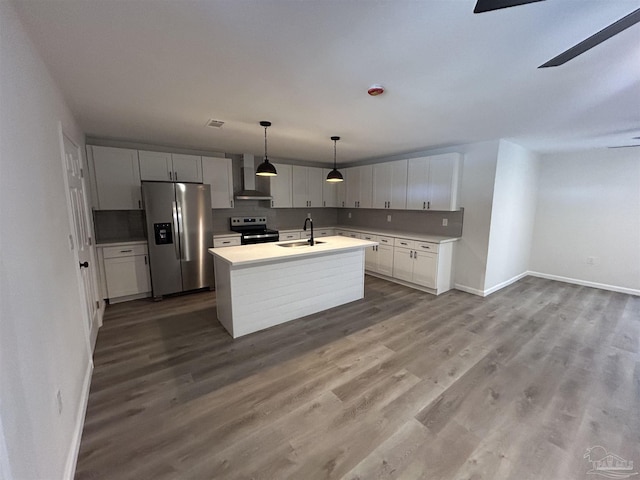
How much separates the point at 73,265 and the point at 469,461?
10.5 ft

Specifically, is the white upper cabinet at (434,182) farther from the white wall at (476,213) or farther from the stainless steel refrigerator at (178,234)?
the stainless steel refrigerator at (178,234)

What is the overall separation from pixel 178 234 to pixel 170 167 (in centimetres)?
111

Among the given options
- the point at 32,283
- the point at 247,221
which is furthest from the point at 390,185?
the point at 32,283

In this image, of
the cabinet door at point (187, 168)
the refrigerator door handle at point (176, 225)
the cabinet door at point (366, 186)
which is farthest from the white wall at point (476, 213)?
the refrigerator door handle at point (176, 225)

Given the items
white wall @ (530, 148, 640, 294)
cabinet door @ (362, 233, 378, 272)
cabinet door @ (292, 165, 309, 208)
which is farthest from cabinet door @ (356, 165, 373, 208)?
white wall @ (530, 148, 640, 294)

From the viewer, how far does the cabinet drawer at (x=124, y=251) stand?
3805 millimetres

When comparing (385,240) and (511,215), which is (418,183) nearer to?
(385,240)

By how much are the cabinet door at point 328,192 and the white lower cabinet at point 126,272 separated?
3787 mm

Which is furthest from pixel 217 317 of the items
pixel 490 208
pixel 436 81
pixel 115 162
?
pixel 490 208

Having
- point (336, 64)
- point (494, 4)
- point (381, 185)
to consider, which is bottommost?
point (381, 185)

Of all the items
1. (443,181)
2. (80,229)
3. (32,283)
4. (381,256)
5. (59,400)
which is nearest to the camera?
(32,283)

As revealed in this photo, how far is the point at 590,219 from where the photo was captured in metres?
4.71

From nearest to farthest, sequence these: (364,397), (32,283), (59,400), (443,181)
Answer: (32,283) → (59,400) → (364,397) → (443,181)

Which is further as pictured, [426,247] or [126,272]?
[426,247]
